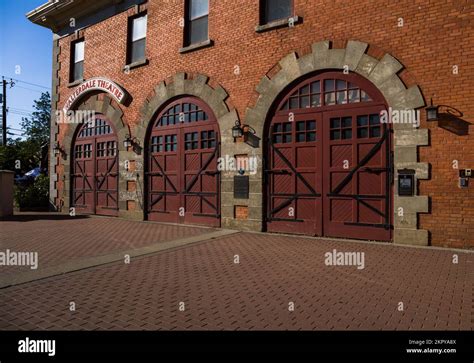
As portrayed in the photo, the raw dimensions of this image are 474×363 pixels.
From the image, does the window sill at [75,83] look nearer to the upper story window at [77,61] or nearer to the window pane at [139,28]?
the upper story window at [77,61]

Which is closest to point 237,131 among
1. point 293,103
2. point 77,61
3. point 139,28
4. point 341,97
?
→ point 293,103

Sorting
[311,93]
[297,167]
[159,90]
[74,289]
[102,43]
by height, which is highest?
[102,43]

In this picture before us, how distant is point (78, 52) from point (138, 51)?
4522 millimetres

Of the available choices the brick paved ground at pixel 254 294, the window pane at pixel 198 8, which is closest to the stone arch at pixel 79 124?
the window pane at pixel 198 8

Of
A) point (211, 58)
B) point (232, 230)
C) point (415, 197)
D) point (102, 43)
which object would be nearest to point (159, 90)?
point (211, 58)

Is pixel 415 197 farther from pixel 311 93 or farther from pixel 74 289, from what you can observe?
pixel 74 289

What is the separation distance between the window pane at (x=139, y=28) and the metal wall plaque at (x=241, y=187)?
7348 mm

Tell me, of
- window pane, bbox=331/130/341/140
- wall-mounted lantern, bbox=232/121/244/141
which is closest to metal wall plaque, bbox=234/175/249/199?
wall-mounted lantern, bbox=232/121/244/141

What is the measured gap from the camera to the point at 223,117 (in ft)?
36.9

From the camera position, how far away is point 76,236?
9852 mm

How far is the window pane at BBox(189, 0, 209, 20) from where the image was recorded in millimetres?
12219

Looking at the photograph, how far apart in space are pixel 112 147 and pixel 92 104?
2.34m

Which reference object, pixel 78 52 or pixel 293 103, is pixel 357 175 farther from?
pixel 78 52

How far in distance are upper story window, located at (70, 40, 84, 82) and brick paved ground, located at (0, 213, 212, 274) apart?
7199 millimetres
